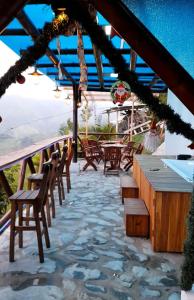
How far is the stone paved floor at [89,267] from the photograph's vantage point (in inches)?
93.7

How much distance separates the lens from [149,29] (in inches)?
67.2

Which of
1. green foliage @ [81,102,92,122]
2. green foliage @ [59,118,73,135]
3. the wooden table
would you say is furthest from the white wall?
green foliage @ [59,118,73,135]

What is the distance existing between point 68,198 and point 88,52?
2.53 m

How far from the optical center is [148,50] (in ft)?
5.29

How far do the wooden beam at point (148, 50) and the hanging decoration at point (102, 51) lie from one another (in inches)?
3.7

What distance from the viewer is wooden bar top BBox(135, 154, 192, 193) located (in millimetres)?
3226

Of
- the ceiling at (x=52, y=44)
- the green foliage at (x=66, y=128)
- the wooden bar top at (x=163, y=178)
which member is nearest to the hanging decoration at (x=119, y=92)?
the ceiling at (x=52, y=44)

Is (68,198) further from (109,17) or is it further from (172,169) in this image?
(109,17)

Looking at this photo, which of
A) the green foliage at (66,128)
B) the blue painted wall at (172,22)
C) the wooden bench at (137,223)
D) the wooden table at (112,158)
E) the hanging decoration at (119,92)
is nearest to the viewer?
the blue painted wall at (172,22)

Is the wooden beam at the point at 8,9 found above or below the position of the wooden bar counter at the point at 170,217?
above

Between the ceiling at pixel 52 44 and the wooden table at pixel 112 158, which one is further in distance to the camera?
the wooden table at pixel 112 158

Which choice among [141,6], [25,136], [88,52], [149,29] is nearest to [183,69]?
[149,29]

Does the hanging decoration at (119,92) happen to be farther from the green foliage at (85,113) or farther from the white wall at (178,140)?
the green foliage at (85,113)

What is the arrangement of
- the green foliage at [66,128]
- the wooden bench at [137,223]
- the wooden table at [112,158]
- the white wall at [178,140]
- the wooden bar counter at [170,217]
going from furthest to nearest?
the green foliage at [66,128] → the wooden table at [112,158] → the white wall at [178,140] → the wooden bench at [137,223] → the wooden bar counter at [170,217]
